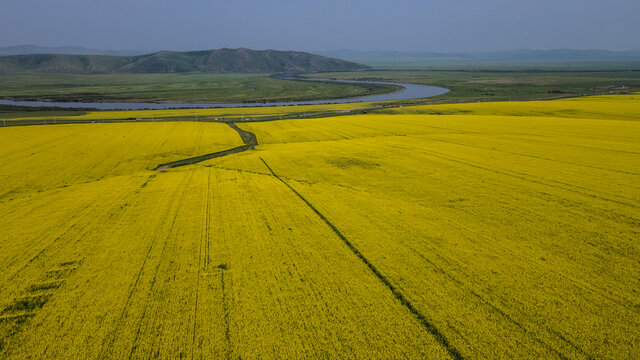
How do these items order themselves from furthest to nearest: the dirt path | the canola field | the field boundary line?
the dirt path, the canola field, the field boundary line

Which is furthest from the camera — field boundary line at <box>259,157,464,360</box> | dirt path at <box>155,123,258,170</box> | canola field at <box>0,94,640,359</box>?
dirt path at <box>155,123,258,170</box>

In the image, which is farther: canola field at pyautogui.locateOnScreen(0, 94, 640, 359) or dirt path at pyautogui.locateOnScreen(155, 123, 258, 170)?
dirt path at pyautogui.locateOnScreen(155, 123, 258, 170)

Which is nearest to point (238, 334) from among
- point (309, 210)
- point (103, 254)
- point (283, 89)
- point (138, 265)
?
point (138, 265)

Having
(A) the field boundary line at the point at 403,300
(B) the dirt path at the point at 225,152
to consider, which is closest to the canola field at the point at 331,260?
(A) the field boundary line at the point at 403,300

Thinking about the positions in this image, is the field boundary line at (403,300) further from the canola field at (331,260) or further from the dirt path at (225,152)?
the dirt path at (225,152)

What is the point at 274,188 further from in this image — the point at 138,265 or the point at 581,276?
the point at 581,276

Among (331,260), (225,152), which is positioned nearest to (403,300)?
(331,260)

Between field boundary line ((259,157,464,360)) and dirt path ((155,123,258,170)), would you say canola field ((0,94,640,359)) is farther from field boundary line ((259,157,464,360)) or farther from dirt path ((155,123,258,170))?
dirt path ((155,123,258,170))

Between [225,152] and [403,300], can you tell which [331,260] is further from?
[225,152]

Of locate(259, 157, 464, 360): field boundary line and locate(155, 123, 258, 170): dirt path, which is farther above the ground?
locate(155, 123, 258, 170): dirt path

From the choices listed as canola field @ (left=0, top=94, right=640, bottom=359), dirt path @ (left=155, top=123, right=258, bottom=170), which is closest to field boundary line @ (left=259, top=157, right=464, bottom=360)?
canola field @ (left=0, top=94, right=640, bottom=359)
